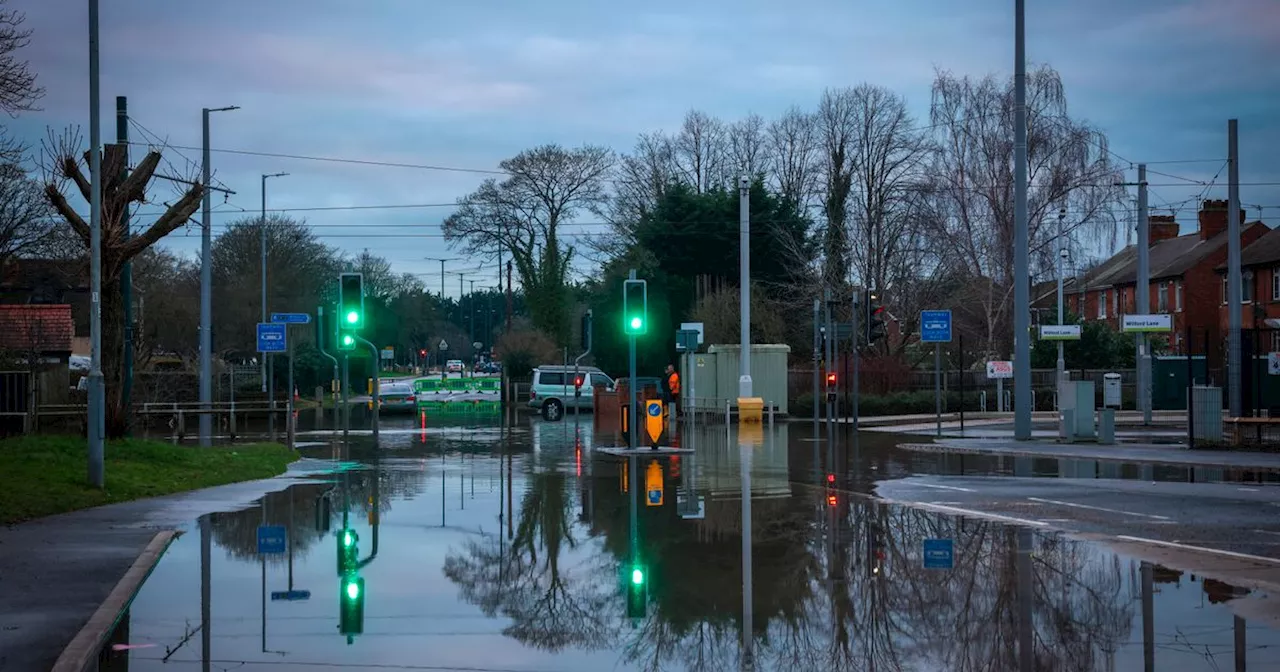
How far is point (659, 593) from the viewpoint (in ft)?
34.9

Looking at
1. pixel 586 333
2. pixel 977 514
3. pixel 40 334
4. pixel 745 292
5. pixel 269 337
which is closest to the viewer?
pixel 977 514

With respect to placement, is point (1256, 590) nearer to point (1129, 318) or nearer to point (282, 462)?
point (282, 462)

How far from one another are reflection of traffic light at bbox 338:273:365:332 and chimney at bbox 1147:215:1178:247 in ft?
199

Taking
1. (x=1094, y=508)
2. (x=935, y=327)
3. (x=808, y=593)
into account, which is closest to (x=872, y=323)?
(x=935, y=327)

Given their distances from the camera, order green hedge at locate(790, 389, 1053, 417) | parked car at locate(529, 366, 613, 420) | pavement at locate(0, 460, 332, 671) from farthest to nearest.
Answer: parked car at locate(529, 366, 613, 420)
green hedge at locate(790, 389, 1053, 417)
pavement at locate(0, 460, 332, 671)

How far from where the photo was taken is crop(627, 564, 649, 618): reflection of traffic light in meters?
9.91

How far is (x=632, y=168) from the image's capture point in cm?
6919

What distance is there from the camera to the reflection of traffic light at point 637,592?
9.91 metres

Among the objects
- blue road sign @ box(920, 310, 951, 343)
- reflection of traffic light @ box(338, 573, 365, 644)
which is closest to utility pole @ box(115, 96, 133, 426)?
reflection of traffic light @ box(338, 573, 365, 644)

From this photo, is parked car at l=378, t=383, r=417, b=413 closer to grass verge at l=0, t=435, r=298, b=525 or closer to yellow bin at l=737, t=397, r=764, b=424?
yellow bin at l=737, t=397, r=764, b=424

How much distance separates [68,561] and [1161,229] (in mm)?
78947

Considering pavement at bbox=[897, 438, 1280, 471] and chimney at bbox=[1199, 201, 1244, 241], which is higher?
chimney at bbox=[1199, 201, 1244, 241]

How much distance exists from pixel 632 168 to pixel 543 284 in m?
8.28

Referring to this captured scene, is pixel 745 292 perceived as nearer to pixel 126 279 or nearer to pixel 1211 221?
pixel 126 279
